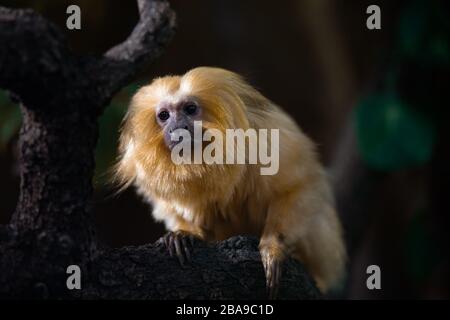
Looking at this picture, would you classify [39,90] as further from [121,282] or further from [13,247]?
[121,282]

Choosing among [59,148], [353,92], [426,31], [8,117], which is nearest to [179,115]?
[59,148]

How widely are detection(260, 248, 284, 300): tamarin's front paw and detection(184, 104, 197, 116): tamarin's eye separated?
1.94 feet

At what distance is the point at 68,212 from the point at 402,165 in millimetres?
2589

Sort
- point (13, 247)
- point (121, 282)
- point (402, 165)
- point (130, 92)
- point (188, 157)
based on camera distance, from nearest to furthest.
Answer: point (13, 247), point (121, 282), point (188, 157), point (130, 92), point (402, 165)

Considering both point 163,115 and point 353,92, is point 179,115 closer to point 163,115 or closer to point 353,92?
point 163,115

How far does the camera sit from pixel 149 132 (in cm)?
272

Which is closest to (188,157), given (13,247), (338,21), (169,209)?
(169,209)

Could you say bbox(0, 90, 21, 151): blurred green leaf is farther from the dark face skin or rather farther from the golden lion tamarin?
the dark face skin

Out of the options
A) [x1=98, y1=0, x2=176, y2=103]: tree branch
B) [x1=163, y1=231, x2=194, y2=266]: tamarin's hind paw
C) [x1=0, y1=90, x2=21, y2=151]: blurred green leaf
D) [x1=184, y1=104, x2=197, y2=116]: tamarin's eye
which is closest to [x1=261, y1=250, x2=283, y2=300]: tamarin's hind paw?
[x1=163, y1=231, x2=194, y2=266]: tamarin's hind paw

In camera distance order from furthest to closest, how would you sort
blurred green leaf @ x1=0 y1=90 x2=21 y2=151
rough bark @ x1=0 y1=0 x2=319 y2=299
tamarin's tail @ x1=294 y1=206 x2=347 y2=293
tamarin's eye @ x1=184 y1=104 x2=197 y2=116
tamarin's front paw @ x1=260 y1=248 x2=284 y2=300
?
1. blurred green leaf @ x1=0 y1=90 x2=21 y2=151
2. tamarin's tail @ x1=294 y1=206 x2=347 y2=293
3. tamarin's eye @ x1=184 y1=104 x2=197 y2=116
4. tamarin's front paw @ x1=260 y1=248 x2=284 y2=300
5. rough bark @ x1=0 y1=0 x2=319 y2=299

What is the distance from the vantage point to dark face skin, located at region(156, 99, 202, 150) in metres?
2.61

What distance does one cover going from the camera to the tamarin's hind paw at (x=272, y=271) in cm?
252

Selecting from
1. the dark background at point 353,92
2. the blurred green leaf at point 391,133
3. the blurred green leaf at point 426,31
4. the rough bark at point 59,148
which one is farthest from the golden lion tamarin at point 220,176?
the blurred green leaf at point 426,31

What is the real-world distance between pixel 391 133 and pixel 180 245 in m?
2.17
